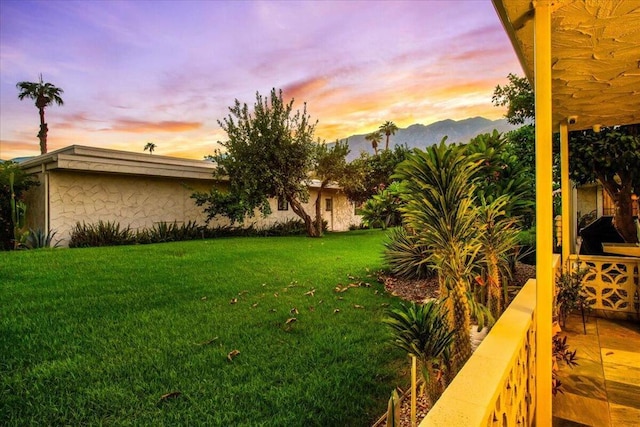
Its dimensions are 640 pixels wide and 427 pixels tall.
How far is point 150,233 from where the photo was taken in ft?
39.5

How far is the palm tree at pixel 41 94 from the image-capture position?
25.0 metres

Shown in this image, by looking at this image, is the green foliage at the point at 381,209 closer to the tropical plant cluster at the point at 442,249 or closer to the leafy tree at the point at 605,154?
the leafy tree at the point at 605,154

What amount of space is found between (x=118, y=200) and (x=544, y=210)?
12856mm

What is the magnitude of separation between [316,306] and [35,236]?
949 centimetres

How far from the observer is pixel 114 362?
9.92 ft

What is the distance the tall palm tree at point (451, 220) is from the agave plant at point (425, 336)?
0.88 ft

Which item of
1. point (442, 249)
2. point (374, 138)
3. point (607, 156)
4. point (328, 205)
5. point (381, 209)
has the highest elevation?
point (374, 138)

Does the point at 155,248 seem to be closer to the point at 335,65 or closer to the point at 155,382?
the point at 155,382

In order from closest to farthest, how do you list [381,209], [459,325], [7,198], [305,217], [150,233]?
[459,325] < [381,209] < [7,198] < [150,233] < [305,217]

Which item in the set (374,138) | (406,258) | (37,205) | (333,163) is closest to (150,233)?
(37,205)

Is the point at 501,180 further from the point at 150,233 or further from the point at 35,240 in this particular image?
the point at 35,240

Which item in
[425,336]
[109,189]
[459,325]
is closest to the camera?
[425,336]

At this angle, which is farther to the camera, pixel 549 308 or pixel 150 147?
pixel 150 147

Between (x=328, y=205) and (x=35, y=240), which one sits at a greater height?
(x=328, y=205)
